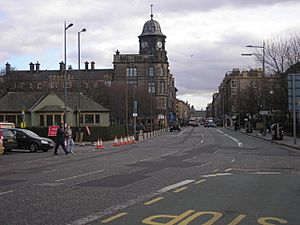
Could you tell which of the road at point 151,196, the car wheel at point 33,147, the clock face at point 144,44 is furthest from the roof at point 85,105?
the clock face at point 144,44

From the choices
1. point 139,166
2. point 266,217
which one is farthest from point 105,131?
point 266,217

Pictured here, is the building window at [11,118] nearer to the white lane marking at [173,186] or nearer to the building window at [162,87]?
the white lane marking at [173,186]

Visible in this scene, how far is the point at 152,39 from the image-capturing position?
5817 inches

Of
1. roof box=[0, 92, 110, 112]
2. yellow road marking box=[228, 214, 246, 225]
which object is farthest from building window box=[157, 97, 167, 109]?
yellow road marking box=[228, 214, 246, 225]

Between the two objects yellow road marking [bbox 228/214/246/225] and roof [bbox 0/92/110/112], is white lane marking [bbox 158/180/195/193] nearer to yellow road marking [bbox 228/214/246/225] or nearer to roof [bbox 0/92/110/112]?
yellow road marking [bbox 228/214/246/225]

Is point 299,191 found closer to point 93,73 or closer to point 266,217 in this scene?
point 266,217

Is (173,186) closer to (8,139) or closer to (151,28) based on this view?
(8,139)

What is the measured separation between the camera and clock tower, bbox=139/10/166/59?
148 m

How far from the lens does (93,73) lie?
536 feet

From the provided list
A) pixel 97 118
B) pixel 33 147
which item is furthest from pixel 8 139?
pixel 97 118

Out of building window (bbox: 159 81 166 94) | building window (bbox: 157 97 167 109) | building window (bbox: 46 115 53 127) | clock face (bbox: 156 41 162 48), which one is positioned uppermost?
clock face (bbox: 156 41 162 48)

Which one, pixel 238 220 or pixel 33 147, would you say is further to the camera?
pixel 33 147

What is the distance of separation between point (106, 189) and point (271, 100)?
48901 millimetres

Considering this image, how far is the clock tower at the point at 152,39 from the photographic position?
147750mm
